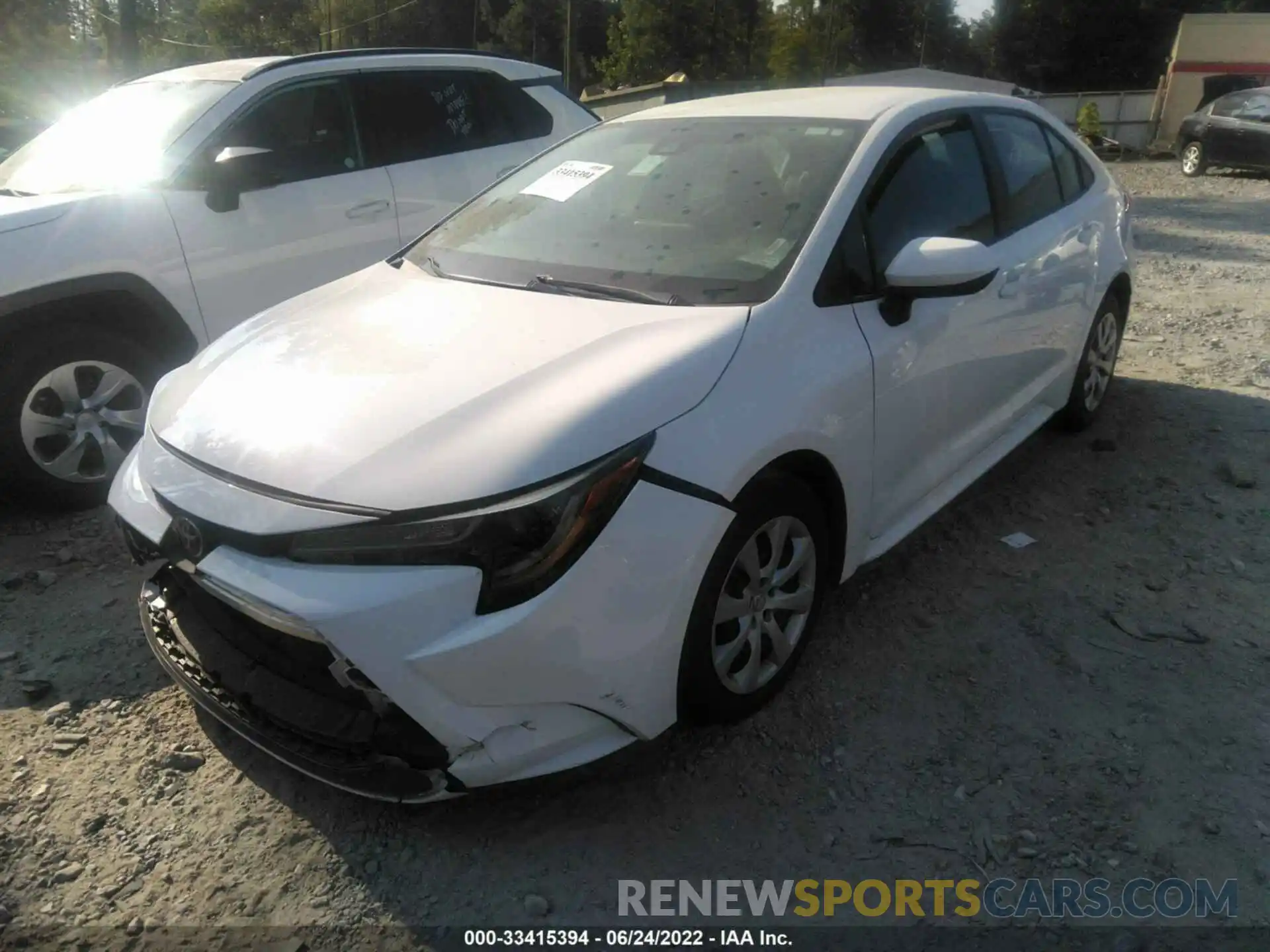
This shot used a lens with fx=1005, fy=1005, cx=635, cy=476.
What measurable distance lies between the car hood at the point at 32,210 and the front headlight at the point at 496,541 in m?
2.65

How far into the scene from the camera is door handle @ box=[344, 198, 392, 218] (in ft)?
15.9

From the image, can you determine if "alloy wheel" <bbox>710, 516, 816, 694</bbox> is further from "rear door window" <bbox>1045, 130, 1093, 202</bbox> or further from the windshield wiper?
"rear door window" <bbox>1045, 130, 1093, 202</bbox>

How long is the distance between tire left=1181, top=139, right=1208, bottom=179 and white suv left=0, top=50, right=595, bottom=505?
16.7 m

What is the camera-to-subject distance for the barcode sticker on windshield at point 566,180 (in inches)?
135

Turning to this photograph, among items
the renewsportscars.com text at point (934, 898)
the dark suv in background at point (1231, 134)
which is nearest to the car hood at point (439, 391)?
the renewsportscars.com text at point (934, 898)

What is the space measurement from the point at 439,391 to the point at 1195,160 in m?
19.7

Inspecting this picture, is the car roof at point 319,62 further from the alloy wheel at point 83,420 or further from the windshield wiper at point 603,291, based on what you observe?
the windshield wiper at point 603,291

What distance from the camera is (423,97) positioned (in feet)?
17.5

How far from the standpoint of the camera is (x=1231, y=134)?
17.1m

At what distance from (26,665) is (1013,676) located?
3016mm

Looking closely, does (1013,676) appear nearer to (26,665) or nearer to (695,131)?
(695,131)

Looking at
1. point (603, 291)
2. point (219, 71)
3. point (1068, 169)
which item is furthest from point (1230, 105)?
point (603, 291)

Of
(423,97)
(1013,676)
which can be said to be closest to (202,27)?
(423,97)

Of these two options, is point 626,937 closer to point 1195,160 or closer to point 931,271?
point 931,271
